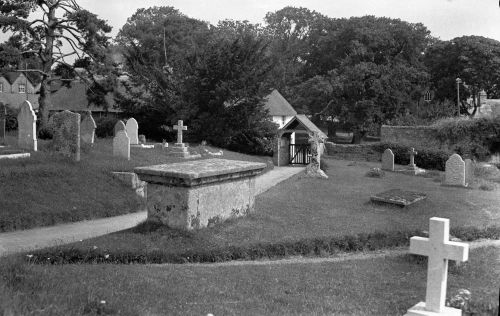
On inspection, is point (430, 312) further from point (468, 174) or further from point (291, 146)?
point (291, 146)

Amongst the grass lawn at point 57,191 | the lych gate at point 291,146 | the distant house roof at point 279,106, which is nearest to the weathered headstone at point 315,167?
the lych gate at point 291,146

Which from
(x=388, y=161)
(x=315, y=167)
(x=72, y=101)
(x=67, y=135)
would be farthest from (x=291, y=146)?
(x=72, y=101)

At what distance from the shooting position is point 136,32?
23.9 m

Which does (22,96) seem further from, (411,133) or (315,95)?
(411,133)

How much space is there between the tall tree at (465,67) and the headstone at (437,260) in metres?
27.0

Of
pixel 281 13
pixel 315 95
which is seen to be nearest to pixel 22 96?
pixel 315 95

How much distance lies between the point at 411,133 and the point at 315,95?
443 inches

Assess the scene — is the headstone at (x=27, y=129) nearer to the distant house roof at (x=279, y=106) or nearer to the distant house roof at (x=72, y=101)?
the distant house roof at (x=72, y=101)

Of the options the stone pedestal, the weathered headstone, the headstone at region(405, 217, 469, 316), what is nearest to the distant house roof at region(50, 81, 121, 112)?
the weathered headstone

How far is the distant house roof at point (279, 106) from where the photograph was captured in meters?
39.6

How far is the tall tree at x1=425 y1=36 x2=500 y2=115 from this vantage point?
30.5 m

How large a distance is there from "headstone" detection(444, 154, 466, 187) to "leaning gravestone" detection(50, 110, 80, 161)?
38.4 feet

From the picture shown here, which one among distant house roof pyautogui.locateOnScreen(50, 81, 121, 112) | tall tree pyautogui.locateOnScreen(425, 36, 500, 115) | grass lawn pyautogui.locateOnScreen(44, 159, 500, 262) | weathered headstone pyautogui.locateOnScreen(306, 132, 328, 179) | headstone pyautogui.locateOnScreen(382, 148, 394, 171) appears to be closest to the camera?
grass lawn pyautogui.locateOnScreen(44, 159, 500, 262)

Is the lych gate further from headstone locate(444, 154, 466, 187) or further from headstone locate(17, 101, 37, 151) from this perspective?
headstone locate(17, 101, 37, 151)
